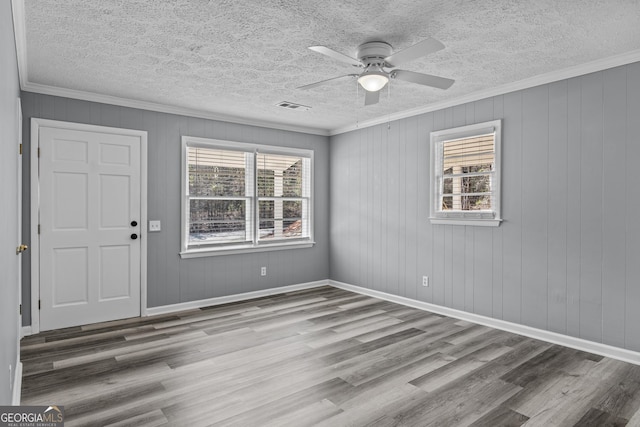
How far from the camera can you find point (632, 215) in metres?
3.28

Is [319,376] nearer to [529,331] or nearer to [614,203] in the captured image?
[529,331]

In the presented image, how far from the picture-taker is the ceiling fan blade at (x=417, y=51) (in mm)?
2431

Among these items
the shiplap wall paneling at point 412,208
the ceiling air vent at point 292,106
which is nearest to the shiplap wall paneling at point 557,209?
the shiplap wall paneling at point 412,208

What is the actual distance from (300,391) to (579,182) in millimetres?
3164

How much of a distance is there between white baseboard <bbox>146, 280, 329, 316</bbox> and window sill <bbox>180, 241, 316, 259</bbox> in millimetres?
610

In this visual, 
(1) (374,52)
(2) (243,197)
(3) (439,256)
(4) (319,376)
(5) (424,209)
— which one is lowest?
(4) (319,376)

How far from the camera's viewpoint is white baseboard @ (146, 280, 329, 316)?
15.8 ft

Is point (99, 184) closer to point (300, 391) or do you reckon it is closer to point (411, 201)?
point (300, 391)

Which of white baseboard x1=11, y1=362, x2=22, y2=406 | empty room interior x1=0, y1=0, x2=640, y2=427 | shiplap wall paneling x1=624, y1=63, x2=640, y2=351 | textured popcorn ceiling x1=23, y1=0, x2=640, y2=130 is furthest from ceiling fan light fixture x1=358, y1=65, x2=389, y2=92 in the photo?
white baseboard x1=11, y1=362, x2=22, y2=406

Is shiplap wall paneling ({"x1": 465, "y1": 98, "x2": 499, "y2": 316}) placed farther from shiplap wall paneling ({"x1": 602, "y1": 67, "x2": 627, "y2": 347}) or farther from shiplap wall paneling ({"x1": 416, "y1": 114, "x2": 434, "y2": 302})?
shiplap wall paneling ({"x1": 602, "y1": 67, "x2": 627, "y2": 347})

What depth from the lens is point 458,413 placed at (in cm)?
248

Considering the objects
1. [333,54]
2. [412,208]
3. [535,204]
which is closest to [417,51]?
[333,54]

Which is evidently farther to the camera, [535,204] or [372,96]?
[535,204]

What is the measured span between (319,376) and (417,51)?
2534 millimetres
